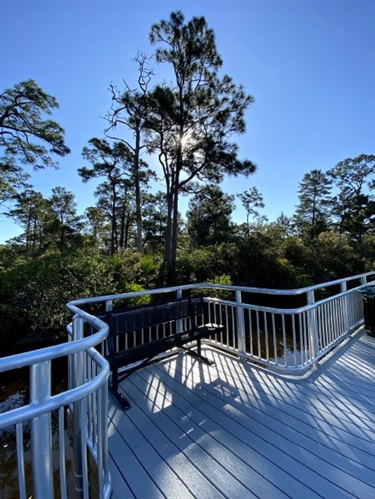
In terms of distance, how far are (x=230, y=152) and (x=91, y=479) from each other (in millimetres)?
11898

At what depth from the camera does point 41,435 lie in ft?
3.06

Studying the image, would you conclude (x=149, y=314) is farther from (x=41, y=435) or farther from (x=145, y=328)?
(x=41, y=435)

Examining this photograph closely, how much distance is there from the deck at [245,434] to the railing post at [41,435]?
871mm

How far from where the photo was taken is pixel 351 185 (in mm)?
27406

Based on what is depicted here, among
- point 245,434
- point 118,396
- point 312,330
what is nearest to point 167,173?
point 312,330

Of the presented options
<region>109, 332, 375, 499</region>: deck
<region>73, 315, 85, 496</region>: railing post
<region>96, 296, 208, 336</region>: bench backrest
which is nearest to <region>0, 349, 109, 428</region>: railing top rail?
<region>73, 315, 85, 496</region>: railing post

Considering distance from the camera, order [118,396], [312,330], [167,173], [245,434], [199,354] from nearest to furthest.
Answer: [245,434], [118,396], [312,330], [199,354], [167,173]

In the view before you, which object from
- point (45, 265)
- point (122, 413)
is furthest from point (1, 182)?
point (122, 413)

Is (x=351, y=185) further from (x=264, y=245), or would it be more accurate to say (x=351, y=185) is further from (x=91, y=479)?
(x=91, y=479)

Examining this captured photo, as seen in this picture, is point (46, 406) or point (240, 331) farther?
point (240, 331)

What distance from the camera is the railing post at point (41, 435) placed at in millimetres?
911

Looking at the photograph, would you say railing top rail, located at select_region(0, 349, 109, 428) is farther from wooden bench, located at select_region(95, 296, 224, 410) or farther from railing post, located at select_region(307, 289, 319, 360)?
railing post, located at select_region(307, 289, 319, 360)

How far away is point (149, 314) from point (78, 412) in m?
1.60

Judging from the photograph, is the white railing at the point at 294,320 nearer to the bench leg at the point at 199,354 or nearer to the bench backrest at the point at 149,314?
the bench backrest at the point at 149,314
